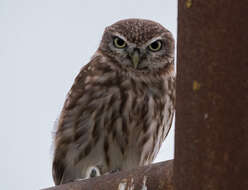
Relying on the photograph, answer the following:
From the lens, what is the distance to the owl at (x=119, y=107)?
396cm

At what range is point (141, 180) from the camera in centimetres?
191

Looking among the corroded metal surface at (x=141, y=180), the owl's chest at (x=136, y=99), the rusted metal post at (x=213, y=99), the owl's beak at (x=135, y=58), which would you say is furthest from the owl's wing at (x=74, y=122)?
the rusted metal post at (x=213, y=99)

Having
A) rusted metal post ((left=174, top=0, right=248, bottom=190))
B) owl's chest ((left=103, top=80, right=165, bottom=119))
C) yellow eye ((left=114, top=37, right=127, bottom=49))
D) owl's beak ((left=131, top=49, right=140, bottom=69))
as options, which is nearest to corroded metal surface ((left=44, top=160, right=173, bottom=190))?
rusted metal post ((left=174, top=0, right=248, bottom=190))

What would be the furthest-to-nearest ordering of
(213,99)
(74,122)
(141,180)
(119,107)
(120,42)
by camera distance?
(120,42) < (74,122) < (119,107) < (141,180) < (213,99)

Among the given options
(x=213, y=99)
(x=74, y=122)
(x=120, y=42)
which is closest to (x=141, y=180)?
(x=213, y=99)

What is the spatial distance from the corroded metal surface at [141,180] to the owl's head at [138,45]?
214 centimetres

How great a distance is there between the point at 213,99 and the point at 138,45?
2.67 m

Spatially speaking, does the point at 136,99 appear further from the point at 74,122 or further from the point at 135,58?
the point at 74,122

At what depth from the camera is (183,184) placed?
1467 mm

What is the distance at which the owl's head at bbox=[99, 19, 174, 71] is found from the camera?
411cm

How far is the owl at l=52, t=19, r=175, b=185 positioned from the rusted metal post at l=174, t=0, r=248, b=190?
245 cm

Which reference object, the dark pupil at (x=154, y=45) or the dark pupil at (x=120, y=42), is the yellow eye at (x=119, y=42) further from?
the dark pupil at (x=154, y=45)

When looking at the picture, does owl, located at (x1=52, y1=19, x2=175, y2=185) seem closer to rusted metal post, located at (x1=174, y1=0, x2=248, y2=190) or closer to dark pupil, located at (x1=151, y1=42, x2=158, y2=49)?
dark pupil, located at (x1=151, y1=42, x2=158, y2=49)

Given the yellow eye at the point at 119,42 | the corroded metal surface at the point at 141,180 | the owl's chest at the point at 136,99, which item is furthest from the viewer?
the yellow eye at the point at 119,42
